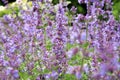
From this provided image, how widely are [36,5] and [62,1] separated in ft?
1.09

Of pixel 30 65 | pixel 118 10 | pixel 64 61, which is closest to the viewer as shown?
pixel 64 61

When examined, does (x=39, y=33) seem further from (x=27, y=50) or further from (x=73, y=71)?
(x=73, y=71)

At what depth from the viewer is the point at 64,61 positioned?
338cm

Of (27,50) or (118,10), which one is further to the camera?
(118,10)

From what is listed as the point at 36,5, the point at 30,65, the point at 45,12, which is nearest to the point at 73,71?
the point at 30,65

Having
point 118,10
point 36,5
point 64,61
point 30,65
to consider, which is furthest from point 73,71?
point 118,10

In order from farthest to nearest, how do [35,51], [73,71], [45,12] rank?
[45,12] < [35,51] < [73,71]

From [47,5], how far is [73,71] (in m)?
2.62

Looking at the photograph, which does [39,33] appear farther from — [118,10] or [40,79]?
[118,10]

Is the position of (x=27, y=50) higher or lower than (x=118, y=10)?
higher

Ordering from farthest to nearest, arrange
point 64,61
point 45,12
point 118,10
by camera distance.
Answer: point 118,10, point 45,12, point 64,61

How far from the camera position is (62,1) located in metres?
3.82

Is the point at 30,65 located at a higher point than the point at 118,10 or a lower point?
higher

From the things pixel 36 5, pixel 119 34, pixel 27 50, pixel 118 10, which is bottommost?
pixel 118 10
